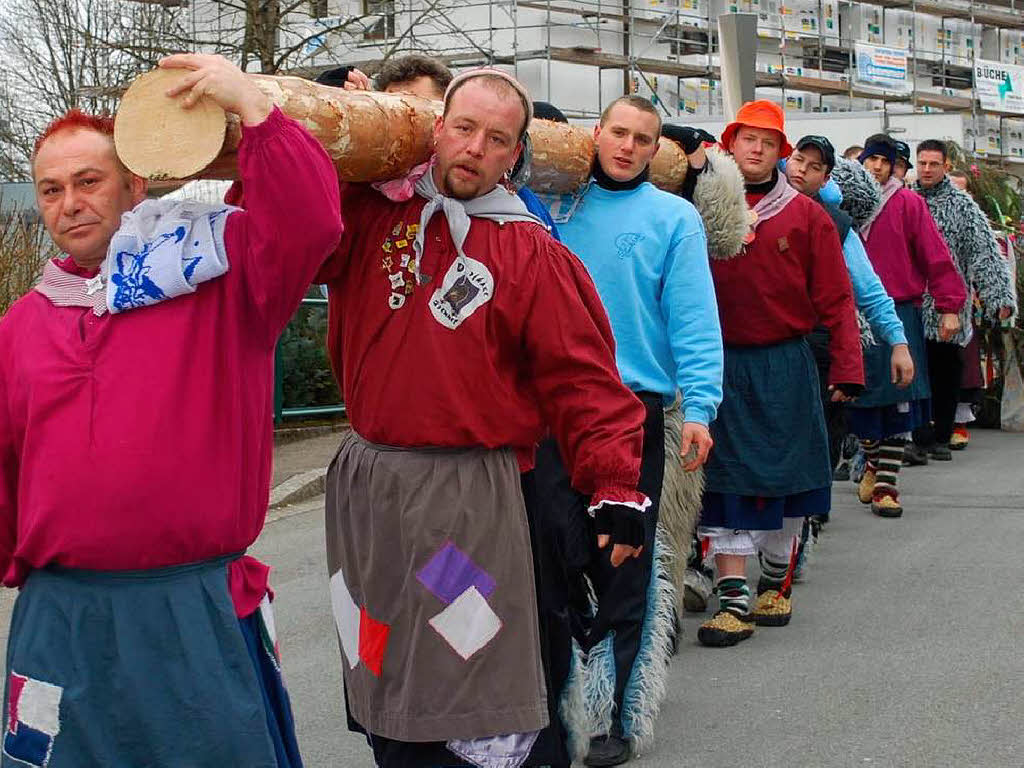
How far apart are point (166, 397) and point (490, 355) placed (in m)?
0.89

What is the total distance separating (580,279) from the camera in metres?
3.81

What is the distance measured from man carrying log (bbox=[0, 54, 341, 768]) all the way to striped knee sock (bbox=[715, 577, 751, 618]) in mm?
3724

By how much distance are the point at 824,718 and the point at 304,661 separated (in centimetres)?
201

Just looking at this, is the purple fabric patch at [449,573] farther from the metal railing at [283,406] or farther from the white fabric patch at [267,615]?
the metal railing at [283,406]

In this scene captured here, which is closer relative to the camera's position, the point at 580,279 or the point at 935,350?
the point at 580,279

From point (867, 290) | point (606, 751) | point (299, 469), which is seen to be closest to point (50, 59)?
point (299, 469)

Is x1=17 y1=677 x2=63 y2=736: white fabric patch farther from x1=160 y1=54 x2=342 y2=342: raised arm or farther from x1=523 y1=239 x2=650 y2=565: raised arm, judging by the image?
x1=523 y1=239 x2=650 y2=565: raised arm

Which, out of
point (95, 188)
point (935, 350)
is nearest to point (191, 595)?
point (95, 188)

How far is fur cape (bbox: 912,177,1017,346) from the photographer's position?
11266 mm

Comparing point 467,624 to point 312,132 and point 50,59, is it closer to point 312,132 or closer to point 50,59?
point 312,132

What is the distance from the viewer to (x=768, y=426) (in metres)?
6.62

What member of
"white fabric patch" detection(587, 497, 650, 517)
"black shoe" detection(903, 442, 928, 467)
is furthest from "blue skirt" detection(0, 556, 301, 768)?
"black shoe" detection(903, 442, 928, 467)

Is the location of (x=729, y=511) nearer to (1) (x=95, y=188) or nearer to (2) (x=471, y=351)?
(2) (x=471, y=351)

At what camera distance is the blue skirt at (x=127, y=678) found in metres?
2.99
